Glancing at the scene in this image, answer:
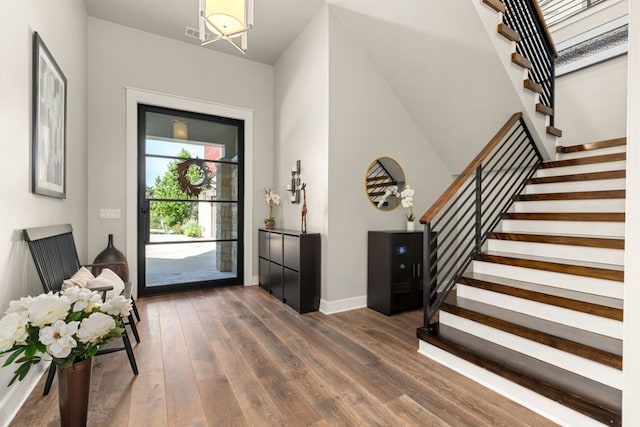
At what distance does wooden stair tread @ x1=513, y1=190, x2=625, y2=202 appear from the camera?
8.30 ft

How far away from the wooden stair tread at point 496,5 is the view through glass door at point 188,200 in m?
3.23

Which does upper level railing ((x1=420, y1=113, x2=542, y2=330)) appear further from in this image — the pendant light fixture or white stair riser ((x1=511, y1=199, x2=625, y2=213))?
the pendant light fixture

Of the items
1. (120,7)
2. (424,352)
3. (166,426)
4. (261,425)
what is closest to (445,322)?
(424,352)

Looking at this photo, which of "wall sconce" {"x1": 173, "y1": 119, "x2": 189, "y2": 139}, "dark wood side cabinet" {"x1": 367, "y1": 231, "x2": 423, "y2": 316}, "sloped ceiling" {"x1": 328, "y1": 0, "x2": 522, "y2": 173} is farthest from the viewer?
"wall sconce" {"x1": 173, "y1": 119, "x2": 189, "y2": 139}

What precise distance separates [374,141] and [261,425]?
2956 millimetres

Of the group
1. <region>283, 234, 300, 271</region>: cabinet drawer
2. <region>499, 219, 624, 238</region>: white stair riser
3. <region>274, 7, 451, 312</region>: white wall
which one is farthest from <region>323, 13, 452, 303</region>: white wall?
<region>499, 219, 624, 238</region>: white stair riser

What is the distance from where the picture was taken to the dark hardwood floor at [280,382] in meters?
1.64

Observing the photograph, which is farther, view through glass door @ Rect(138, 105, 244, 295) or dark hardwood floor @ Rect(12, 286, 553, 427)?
view through glass door @ Rect(138, 105, 244, 295)

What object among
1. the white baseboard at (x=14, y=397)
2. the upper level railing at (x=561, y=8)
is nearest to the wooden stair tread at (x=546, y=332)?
the white baseboard at (x=14, y=397)

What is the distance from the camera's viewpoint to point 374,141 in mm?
3627

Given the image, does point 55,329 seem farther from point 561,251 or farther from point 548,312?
point 561,251

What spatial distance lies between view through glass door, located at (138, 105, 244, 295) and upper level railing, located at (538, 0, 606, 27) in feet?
15.0

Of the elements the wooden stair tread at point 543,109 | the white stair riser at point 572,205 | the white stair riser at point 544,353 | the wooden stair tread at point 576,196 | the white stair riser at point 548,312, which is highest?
the wooden stair tread at point 543,109

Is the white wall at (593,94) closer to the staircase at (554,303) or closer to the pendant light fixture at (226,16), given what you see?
the staircase at (554,303)
